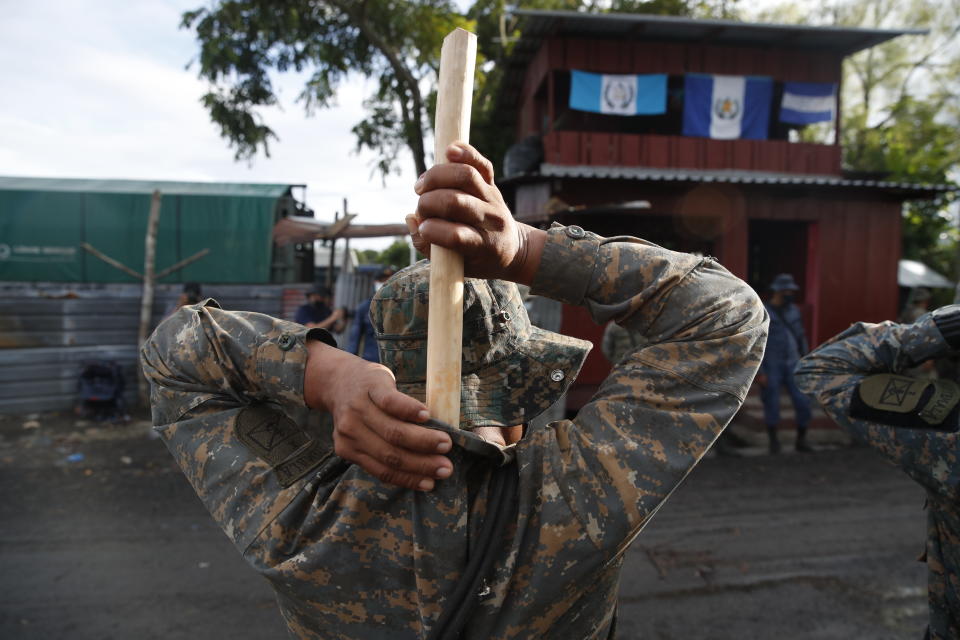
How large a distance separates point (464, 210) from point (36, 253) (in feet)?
37.7

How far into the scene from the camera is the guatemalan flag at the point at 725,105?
1110 centimetres

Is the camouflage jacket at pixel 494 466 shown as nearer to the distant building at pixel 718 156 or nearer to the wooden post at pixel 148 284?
the distant building at pixel 718 156

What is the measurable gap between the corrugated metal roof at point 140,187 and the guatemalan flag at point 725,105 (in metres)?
7.18

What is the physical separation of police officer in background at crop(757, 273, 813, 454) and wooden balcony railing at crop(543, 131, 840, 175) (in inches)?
171

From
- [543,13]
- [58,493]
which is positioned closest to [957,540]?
[58,493]

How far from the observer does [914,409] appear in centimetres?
185

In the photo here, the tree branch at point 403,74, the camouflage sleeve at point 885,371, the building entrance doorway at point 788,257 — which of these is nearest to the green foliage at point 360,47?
the tree branch at point 403,74

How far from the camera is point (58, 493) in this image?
5.73 meters

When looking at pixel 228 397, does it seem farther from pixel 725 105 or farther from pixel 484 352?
pixel 725 105

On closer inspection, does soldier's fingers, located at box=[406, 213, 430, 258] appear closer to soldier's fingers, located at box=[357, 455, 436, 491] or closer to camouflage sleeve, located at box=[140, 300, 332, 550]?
camouflage sleeve, located at box=[140, 300, 332, 550]

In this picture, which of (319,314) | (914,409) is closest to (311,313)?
(319,314)

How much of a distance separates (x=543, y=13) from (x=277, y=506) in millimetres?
10302

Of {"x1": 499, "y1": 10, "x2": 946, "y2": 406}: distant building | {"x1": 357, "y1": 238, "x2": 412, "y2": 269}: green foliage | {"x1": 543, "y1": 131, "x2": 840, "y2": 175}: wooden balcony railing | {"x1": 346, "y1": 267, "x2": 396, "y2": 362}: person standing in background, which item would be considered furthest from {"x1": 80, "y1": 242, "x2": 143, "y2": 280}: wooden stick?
{"x1": 357, "y1": 238, "x2": 412, "y2": 269}: green foliage

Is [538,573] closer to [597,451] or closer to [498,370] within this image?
[597,451]
